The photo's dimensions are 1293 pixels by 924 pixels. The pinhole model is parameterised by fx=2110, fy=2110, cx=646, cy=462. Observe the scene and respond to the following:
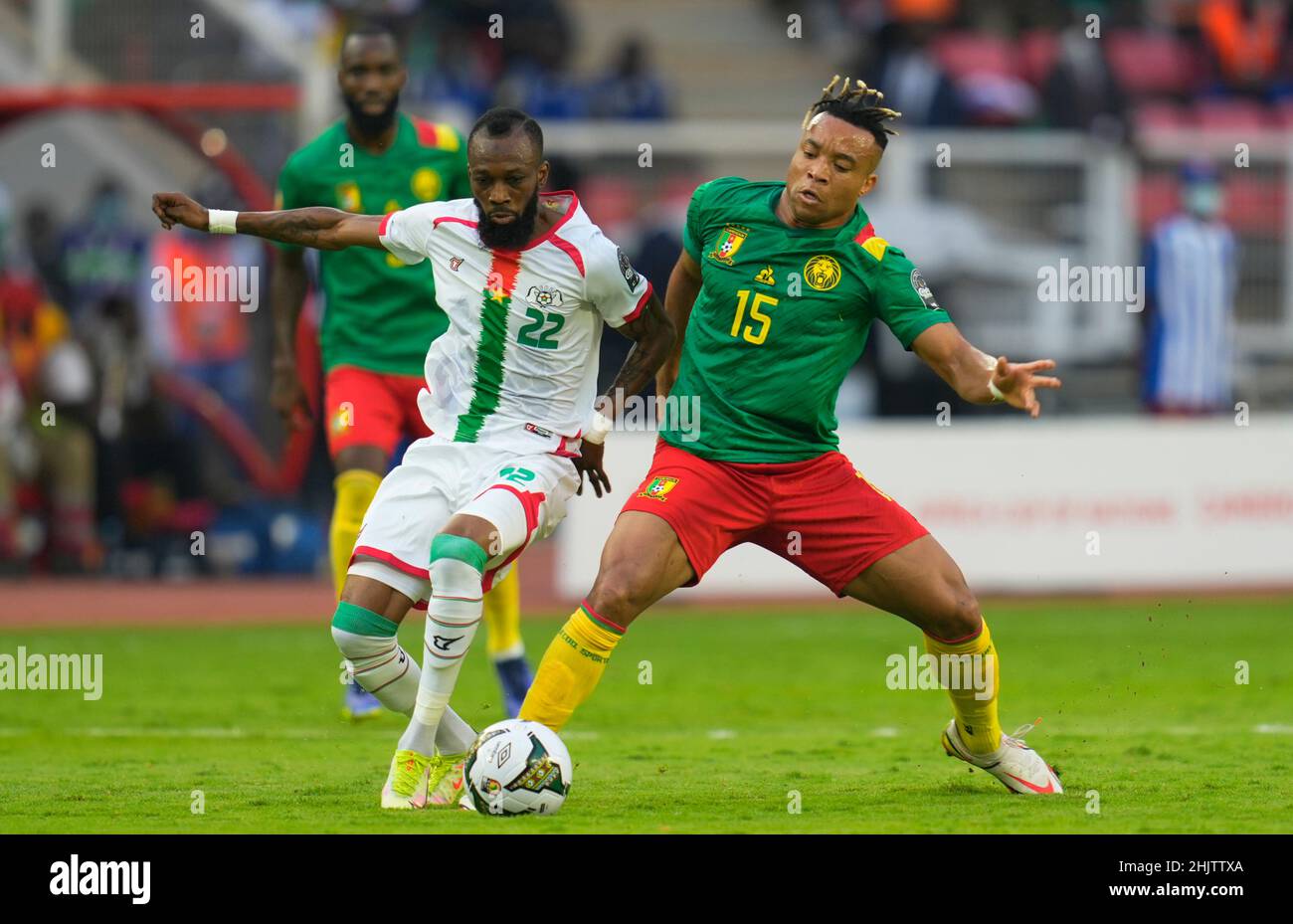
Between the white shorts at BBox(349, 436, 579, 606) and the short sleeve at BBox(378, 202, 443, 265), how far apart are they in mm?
706

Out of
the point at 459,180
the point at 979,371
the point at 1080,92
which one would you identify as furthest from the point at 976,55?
the point at 979,371

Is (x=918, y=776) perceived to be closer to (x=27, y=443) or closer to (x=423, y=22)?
(x=27, y=443)

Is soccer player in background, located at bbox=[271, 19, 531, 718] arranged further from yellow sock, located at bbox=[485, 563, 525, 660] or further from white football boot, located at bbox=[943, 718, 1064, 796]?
white football boot, located at bbox=[943, 718, 1064, 796]

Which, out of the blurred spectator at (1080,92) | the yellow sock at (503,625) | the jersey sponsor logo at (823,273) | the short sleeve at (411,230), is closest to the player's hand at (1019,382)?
the jersey sponsor logo at (823,273)

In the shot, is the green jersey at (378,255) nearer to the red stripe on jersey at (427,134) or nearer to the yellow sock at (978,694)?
the red stripe on jersey at (427,134)

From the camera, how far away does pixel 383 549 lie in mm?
7344

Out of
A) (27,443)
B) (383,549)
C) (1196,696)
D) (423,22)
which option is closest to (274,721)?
(383,549)

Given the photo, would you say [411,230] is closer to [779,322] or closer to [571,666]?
[779,322]

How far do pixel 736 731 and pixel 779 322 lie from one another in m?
2.86

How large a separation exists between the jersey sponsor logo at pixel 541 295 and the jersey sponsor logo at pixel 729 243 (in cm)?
58

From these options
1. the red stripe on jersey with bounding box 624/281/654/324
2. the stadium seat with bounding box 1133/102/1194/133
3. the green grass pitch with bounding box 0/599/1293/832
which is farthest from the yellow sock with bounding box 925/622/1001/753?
the stadium seat with bounding box 1133/102/1194/133

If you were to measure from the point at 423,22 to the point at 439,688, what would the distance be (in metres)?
15.3

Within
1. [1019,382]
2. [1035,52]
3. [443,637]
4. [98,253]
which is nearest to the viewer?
[1019,382]

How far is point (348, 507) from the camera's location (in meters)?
9.35
